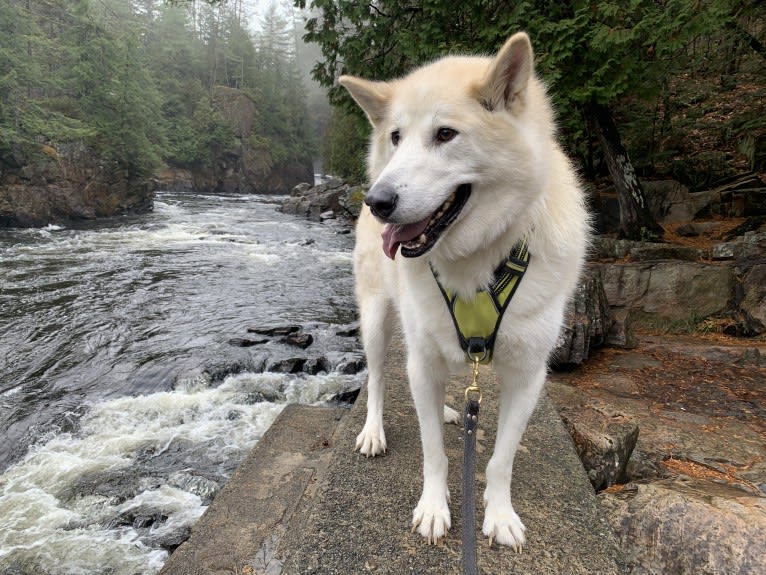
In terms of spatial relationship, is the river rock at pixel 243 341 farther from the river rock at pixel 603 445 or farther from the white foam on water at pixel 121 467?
the river rock at pixel 603 445

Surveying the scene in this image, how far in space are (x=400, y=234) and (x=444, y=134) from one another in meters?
0.41

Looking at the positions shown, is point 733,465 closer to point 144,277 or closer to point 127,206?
point 144,277

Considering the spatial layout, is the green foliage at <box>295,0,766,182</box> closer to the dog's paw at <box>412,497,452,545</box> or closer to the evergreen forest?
the evergreen forest

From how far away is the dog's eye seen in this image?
66.6 inches

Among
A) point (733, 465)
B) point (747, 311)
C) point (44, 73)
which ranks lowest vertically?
point (733, 465)

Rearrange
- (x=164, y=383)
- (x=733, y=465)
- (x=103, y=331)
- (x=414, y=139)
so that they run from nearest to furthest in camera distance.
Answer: (x=414, y=139), (x=733, y=465), (x=164, y=383), (x=103, y=331)

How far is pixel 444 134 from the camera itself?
1709 mm

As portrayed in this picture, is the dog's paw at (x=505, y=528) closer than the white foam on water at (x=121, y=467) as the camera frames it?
Yes

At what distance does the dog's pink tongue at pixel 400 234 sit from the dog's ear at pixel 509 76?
0.51 m

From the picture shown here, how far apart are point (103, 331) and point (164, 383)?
8.26ft

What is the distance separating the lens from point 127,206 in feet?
75.5

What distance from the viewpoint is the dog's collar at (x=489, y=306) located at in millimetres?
1851

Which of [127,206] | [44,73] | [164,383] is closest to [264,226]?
[127,206]

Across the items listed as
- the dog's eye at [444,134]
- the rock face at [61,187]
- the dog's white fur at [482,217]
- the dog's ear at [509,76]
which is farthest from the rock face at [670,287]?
the rock face at [61,187]
